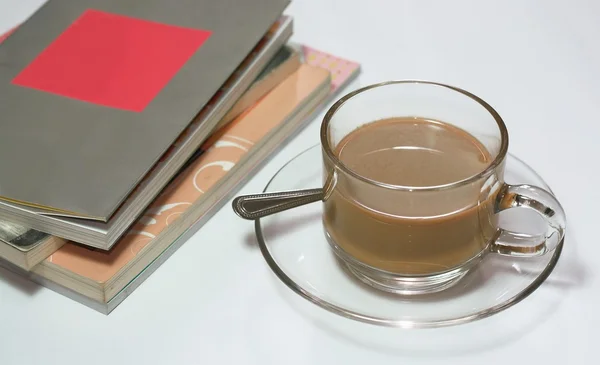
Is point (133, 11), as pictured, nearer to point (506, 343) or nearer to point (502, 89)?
point (502, 89)

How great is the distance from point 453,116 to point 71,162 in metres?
0.35

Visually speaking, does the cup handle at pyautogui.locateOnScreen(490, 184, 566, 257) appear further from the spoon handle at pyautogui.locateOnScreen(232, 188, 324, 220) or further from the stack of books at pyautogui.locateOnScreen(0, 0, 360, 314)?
the stack of books at pyautogui.locateOnScreen(0, 0, 360, 314)

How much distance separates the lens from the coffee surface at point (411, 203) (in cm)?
52

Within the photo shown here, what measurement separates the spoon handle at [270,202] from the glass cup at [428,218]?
23 mm

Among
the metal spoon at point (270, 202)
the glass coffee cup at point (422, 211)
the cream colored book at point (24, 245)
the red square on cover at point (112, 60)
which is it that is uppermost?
the glass coffee cup at point (422, 211)

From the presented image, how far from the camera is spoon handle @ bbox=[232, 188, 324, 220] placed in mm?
605

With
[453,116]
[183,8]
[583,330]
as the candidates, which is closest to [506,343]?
[583,330]

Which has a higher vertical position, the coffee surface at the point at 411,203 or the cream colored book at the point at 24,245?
the coffee surface at the point at 411,203

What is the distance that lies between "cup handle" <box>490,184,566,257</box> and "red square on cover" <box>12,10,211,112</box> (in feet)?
1.19

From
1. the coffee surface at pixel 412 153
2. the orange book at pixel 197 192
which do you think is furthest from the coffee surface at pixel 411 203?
the orange book at pixel 197 192

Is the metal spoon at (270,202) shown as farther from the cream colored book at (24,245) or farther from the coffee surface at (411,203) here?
the cream colored book at (24,245)

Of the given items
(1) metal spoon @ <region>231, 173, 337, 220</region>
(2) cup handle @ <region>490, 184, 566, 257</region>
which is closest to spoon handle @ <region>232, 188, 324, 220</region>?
(1) metal spoon @ <region>231, 173, 337, 220</region>

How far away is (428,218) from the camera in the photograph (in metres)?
0.52

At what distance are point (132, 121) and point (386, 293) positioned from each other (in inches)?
11.7
